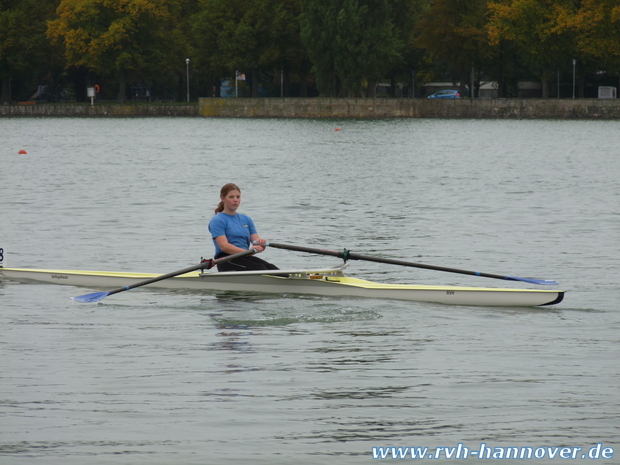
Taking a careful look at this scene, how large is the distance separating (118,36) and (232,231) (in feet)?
339

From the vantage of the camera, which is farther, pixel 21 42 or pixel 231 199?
pixel 21 42

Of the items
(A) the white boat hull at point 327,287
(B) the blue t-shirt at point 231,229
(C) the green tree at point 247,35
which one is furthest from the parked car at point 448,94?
(B) the blue t-shirt at point 231,229

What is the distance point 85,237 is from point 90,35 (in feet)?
314

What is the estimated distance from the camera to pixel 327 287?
53.5ft

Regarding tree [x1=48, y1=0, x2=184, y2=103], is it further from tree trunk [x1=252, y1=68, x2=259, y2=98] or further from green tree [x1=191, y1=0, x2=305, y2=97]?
tree trunk [x1=252, y1=68, x2=259, y2=98]

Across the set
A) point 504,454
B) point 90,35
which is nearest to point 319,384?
point 504,454

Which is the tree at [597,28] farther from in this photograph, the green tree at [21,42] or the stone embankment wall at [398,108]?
the green tree at [21,42]

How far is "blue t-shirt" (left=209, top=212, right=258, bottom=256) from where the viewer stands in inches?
629

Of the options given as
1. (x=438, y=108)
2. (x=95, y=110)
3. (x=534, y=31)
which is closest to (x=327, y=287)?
(x=534, y=31)

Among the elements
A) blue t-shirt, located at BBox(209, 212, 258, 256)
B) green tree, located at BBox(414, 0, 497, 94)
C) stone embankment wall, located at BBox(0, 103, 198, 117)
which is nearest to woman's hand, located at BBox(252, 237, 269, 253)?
blue t-shirt, located at BBox(209, 212, 258, 256)

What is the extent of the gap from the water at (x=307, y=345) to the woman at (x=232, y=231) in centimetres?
60

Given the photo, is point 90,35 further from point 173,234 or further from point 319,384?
point 319,384

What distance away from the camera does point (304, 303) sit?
52.9 ft

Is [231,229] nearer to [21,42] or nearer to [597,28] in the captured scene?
[597,28]
